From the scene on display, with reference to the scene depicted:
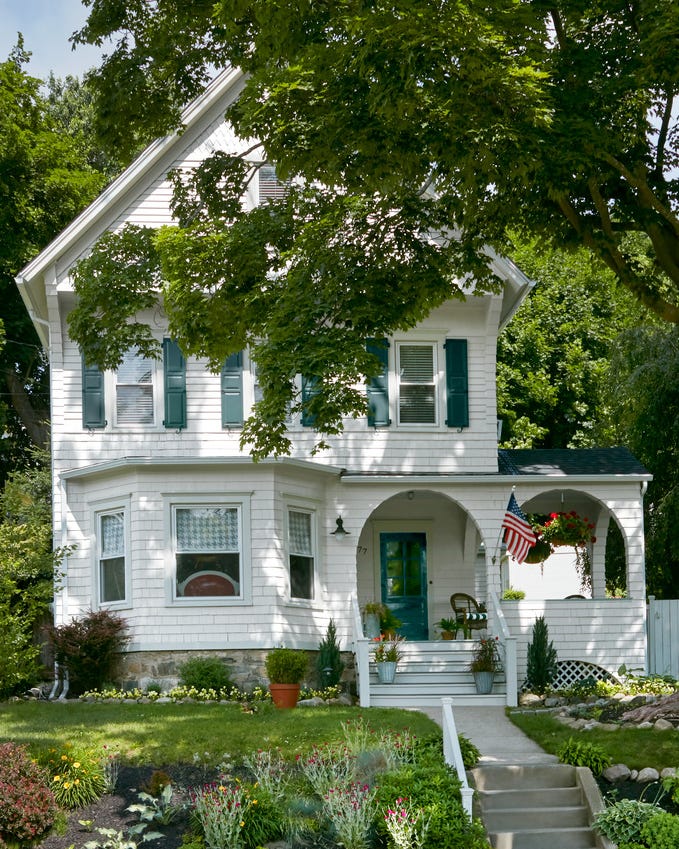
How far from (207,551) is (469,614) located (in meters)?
4.60

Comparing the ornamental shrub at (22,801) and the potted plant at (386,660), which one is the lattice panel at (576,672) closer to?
the potted plant at (386,660)

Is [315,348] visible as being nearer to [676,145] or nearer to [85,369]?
[676,145]

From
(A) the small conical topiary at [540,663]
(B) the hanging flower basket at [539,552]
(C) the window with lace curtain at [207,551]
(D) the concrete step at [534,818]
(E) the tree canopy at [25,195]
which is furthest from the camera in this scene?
(E) the tree canopy at [25,195]

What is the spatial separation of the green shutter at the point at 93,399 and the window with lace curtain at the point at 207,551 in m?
2.14

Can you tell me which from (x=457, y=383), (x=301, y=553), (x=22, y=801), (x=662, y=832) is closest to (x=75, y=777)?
(x=22, y=801)

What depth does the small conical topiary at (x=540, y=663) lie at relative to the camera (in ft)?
67.3

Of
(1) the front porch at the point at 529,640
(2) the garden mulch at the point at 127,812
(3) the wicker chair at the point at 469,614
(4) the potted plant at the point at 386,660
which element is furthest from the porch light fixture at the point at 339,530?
(2) the garden mulch at the point at 127,812

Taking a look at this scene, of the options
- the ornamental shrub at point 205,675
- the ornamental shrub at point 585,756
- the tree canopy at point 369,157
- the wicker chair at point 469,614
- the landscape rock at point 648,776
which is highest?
the tree canopy at point 369,157

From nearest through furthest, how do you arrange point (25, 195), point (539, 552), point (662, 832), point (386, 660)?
point (662, 832)
point (386, 660)
point (539, 552)
point (25, 195)

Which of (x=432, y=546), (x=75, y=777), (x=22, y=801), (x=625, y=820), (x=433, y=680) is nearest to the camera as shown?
(x=22, y=801)

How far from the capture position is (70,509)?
21.7 metres

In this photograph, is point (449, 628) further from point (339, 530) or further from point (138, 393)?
point (138, 393)

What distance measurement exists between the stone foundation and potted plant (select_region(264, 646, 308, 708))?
0.75m

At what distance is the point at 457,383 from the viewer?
22422mm
